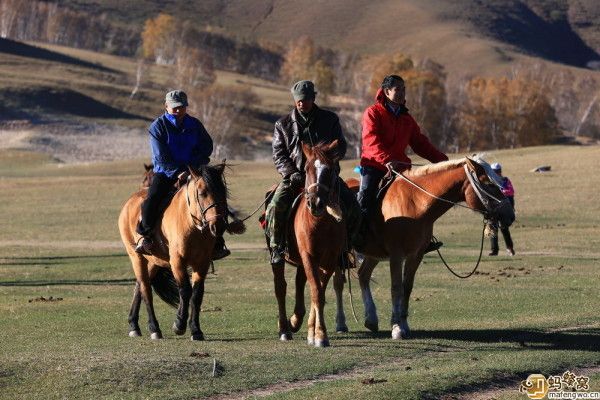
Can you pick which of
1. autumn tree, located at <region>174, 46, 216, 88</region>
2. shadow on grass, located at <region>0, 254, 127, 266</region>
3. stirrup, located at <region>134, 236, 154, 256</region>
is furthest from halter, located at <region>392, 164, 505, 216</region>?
autumn tree, located at <region>174, 46, 216, 88</region>

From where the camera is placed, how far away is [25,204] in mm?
58562

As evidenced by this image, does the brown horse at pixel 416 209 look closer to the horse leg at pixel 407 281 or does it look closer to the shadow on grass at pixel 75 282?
the horse leg at pixel 407 281

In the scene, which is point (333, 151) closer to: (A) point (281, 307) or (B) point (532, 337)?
(A) point (281, 307)

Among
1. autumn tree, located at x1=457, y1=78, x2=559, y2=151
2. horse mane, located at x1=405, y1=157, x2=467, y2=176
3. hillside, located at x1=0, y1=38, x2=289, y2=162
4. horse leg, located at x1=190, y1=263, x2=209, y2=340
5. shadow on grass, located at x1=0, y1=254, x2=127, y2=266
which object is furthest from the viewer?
autumn tree, located at x1=457, y1=78, x2=559, y2=151

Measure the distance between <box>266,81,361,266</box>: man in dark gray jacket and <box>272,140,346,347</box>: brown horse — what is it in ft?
0.74

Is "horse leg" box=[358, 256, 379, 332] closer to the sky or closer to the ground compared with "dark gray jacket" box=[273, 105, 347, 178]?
closer to the ground

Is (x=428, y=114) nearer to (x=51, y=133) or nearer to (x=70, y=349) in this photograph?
(x=51, y=133)

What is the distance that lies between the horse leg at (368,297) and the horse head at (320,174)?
251cm

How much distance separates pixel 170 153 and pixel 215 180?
1204 millimetres

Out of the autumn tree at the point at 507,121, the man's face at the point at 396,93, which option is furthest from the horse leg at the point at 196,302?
the autumn tree at the point at 507,121

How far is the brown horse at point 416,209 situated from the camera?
15.9m

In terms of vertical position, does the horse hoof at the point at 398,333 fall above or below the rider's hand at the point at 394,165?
below

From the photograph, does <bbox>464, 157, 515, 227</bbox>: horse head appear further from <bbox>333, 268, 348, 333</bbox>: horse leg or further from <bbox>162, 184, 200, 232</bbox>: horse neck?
<bbox>162, 184, 200, 232</bbox>: horse neck

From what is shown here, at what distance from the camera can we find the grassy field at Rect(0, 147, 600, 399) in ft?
40.4
